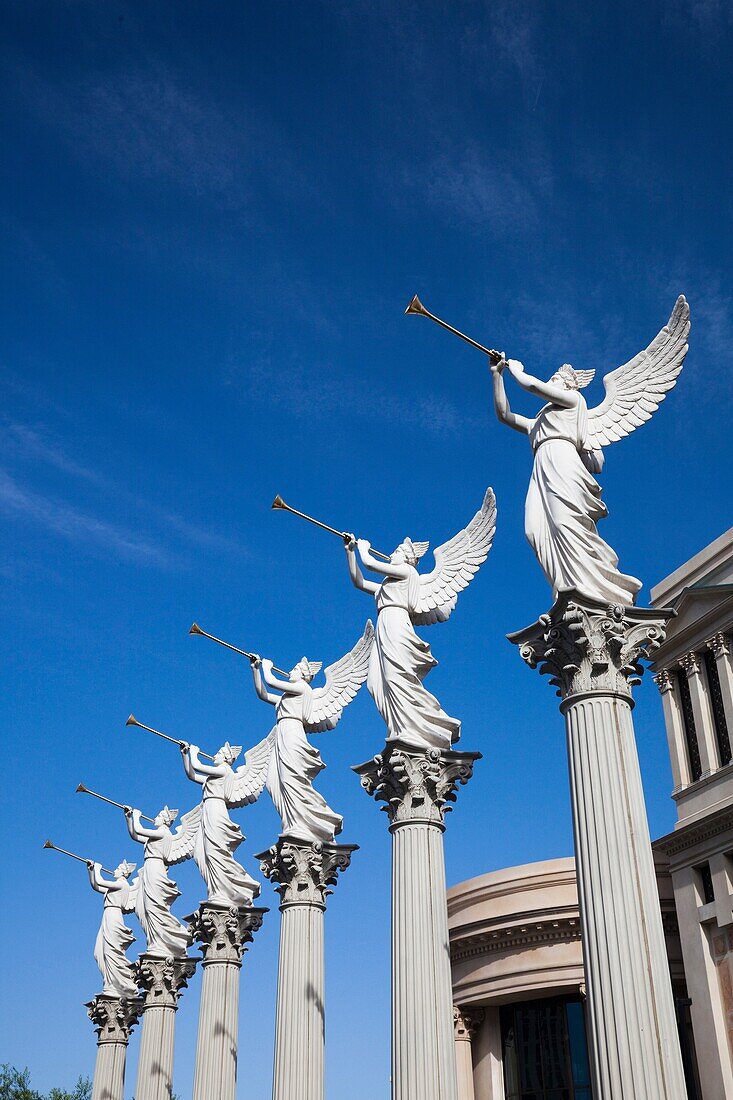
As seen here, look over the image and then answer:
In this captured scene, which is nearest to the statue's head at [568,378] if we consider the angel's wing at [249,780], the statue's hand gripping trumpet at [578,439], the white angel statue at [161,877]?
the statue's hand gripping trumpet at [578,439]

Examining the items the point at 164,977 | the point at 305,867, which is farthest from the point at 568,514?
the point at 164,977

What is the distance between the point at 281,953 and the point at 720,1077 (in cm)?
973

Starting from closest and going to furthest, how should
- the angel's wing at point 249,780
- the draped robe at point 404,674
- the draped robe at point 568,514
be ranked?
the draped robe at point 568,514 → the draped robe at point 404,674 → the angel's wing at point 249,780

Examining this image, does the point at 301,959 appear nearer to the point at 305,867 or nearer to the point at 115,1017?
the point at 305,867

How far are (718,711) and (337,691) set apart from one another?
9170 mm

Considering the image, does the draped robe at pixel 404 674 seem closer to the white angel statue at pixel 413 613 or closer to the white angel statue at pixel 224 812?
the white angel statue at pixel 413 613

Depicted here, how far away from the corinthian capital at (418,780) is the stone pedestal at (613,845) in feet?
15.0

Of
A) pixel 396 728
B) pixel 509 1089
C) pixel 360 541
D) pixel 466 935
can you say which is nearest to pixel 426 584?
pixel 360 541

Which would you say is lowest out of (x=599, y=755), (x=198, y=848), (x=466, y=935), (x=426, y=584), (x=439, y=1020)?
(x=439, y=1020)

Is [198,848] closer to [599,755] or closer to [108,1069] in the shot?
[108,1069]

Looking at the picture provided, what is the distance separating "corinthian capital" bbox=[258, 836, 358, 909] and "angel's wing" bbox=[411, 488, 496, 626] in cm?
563

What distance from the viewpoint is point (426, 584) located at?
2275 cm

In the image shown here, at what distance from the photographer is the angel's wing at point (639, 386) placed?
1770cm

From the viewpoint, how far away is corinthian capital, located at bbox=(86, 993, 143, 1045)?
35250 millimetres
